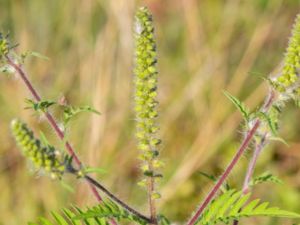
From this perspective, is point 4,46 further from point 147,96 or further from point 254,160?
point 254,160

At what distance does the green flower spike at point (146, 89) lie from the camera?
6.06ft

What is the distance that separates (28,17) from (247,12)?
2.55 metres

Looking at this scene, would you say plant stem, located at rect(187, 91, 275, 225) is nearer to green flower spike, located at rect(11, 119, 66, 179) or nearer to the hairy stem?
the hairy stem

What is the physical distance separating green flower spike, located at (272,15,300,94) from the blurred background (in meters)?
2.93

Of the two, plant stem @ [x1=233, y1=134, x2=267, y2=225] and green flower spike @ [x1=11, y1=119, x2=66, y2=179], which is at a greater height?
green flower spike @ [x1=11, y1=119, x2=66, y2=179]

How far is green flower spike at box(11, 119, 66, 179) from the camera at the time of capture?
170 centimetres

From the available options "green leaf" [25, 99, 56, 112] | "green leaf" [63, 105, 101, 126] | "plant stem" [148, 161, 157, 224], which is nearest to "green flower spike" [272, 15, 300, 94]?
"plant stem" [148, 161, 157, 224]

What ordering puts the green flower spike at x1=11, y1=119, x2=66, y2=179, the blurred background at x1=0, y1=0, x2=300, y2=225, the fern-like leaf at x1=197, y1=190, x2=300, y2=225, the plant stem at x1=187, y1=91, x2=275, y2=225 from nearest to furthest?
the green flower spike at x1=11, y1=119, x2=66, y2=179 < the fern-like leaf at x1=197, y1=190, x2=300, y2=225 < the plant stem at x1=187, y1=91, x2=275, y2=225 < the blurred background at x1=0, y1=0, x2=300, y2=225

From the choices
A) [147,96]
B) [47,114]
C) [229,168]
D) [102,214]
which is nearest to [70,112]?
[47,114]

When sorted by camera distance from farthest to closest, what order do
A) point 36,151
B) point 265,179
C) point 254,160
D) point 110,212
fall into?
1. point 254,160
2. point 265,179
3. point 110,212
4. point 36,151

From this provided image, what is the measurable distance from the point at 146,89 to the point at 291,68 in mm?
448

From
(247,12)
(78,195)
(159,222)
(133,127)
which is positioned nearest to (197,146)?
(133,127)

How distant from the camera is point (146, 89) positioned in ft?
6.18

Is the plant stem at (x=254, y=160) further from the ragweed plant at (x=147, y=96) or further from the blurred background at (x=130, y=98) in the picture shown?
the blurred background at (x=130, y=98)
